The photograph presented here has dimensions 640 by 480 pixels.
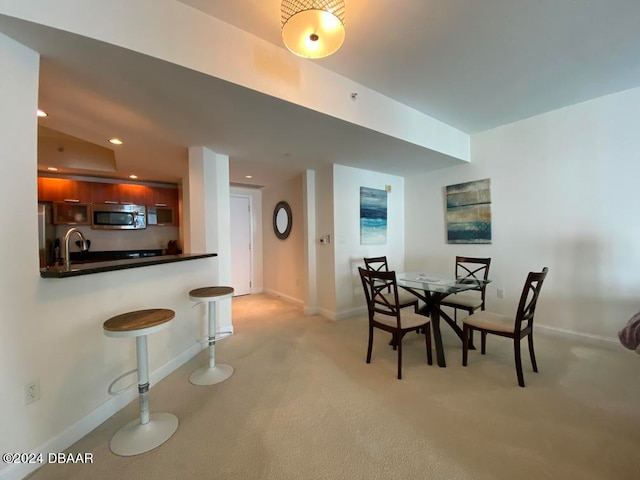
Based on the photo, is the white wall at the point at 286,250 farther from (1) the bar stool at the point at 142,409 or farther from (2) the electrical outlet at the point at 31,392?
(2) the electrical outlet at the point at 31,392

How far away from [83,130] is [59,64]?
118cm

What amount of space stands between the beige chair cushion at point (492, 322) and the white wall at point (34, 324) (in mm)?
2716

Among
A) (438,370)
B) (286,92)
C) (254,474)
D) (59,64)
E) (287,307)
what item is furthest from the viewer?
(287,307)

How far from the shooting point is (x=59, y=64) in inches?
60.7

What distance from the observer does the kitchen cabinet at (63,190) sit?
4.06 m

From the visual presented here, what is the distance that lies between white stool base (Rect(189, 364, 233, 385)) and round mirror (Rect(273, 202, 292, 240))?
2.69 m

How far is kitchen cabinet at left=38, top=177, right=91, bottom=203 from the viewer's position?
4.06 m

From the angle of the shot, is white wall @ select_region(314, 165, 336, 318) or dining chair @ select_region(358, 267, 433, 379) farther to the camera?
white wall @ select_region(314, 165, 336, 318)


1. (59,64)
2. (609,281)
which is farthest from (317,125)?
(609,281)

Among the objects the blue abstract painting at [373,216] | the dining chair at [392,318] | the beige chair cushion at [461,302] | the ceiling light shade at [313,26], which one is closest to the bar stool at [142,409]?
the dining chair at [392,318]

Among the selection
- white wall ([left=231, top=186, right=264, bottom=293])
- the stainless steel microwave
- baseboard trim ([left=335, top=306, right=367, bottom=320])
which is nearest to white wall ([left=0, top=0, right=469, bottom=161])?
baseboard trim ([left=335, top=306, right=367, bottom=320])

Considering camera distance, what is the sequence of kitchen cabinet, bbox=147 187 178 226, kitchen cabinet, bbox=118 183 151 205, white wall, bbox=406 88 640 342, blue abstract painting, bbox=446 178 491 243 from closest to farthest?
1. white wall, bbox=406 88 640 342
2. blue abstract painting, bbox=446 178 491 243
3. kitchen cabinet, bbox=118 183 151 205
4. kitchen cabinet, bbox=147 187 178 226

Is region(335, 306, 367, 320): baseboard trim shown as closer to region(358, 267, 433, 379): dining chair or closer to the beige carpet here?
the beige carpet

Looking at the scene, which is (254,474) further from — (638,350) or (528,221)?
(528,221)
